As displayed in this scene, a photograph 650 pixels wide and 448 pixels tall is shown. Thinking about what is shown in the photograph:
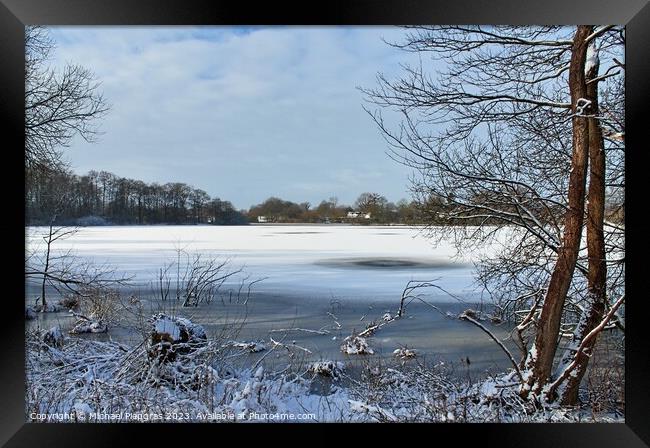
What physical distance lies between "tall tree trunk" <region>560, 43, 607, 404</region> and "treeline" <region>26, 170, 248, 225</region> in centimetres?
288

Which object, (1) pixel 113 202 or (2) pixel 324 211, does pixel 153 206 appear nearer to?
(1) pixel 113 202

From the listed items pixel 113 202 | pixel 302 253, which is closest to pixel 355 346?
pixel 302 253

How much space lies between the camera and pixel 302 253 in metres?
3.22

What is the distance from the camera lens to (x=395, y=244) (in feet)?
10.0

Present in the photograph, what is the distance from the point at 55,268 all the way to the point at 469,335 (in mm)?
3715

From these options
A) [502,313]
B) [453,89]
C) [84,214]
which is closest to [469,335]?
[502,313]

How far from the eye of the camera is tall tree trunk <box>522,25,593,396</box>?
8.93 feet

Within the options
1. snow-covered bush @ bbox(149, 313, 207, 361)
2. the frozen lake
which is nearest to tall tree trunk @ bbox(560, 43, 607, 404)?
the frozen lake

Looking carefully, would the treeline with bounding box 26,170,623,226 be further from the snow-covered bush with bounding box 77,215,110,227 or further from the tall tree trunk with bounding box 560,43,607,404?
the tall tree trunk with bounding box 560,43,607,404

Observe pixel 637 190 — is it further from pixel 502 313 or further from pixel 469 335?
pixel 469 335

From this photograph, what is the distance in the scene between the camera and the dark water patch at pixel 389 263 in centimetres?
304
